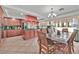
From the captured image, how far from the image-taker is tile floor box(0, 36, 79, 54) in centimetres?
263

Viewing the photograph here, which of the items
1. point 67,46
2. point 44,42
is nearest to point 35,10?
point 44,42

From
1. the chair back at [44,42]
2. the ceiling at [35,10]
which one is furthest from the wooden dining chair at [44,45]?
the ceiling at [35,10]

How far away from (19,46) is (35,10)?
84cm

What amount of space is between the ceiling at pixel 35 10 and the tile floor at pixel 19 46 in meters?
0.51

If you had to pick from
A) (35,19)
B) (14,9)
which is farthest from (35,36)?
(14,9)

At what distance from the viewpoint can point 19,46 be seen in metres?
2.67

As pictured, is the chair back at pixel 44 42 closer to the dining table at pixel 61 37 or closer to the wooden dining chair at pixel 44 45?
the wooden dining chair at pixel 44 45

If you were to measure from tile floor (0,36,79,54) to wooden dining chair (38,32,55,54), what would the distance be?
0.09 m

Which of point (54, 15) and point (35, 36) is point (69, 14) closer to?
point (54, 15)

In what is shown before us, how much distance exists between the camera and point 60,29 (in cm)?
266

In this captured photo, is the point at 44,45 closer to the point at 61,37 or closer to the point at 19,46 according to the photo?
the point at 61,37

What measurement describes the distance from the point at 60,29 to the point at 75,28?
1.01 feet

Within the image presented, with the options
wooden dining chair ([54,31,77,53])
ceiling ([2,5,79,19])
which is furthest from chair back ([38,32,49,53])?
ceiling ([2,5,79,19])
